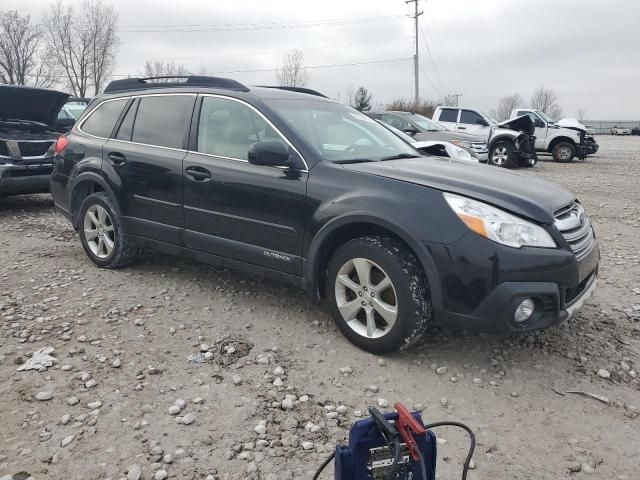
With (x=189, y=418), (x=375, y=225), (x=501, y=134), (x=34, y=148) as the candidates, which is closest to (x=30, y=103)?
(x=34, y=148)

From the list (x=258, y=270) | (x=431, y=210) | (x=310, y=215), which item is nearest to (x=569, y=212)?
(x=431, y=210)

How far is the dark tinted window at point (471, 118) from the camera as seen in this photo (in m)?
16.0

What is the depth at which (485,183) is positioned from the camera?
10.6 ft

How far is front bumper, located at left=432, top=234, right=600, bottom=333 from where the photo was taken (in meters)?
2.86

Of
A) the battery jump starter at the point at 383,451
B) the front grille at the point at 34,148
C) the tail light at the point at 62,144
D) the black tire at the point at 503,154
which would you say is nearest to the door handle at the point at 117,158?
the tail light at the point at 62,144

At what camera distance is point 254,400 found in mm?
2859

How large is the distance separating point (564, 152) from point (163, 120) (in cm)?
1657

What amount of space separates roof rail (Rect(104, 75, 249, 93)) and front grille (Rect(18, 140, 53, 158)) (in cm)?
280

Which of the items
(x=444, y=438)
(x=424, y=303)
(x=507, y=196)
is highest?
(x=507, y=196)

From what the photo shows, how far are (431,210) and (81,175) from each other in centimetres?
338

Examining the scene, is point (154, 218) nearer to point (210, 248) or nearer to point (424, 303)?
point (210, 248)

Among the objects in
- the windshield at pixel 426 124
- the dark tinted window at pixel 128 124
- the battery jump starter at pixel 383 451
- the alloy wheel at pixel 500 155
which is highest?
the windshield at pixel 426 124

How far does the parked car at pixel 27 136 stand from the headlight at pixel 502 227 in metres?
6.26

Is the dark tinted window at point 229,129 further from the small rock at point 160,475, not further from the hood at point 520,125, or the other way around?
the hood at point 520,125
